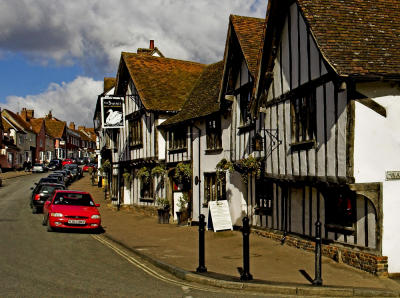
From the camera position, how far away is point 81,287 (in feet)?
31.4

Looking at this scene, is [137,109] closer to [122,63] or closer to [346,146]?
[122,63]

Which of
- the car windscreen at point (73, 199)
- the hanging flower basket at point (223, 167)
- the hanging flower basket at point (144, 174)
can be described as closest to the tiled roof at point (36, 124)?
the hanging flower basket at point (144, 174)

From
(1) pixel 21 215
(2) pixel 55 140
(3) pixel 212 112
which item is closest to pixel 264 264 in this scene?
(3) pixel 212 112

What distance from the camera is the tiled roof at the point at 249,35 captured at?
17.8 m

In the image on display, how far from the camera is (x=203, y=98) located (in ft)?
80.5

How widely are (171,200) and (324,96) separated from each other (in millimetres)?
13989

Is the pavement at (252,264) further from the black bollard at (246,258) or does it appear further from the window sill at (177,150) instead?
the window sill at (177,150)

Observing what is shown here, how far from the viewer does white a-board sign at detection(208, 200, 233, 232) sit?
19438mm

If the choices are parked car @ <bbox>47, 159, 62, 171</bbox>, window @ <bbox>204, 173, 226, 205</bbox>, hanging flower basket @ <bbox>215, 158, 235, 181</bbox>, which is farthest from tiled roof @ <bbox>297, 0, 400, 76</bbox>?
parked car @ <bbox>47, 159, 62, 171</bbox>

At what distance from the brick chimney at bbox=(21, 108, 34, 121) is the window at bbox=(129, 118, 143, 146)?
219 feet

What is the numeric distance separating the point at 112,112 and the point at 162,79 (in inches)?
137

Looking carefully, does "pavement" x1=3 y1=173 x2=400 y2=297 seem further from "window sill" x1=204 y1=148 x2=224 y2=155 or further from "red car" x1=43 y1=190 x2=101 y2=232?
"window sill" x1=204 y1=148 x2=224 y2=155

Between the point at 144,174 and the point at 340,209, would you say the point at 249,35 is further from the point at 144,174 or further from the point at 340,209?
the point at 144,174

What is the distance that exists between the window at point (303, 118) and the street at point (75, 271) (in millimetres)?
5330
